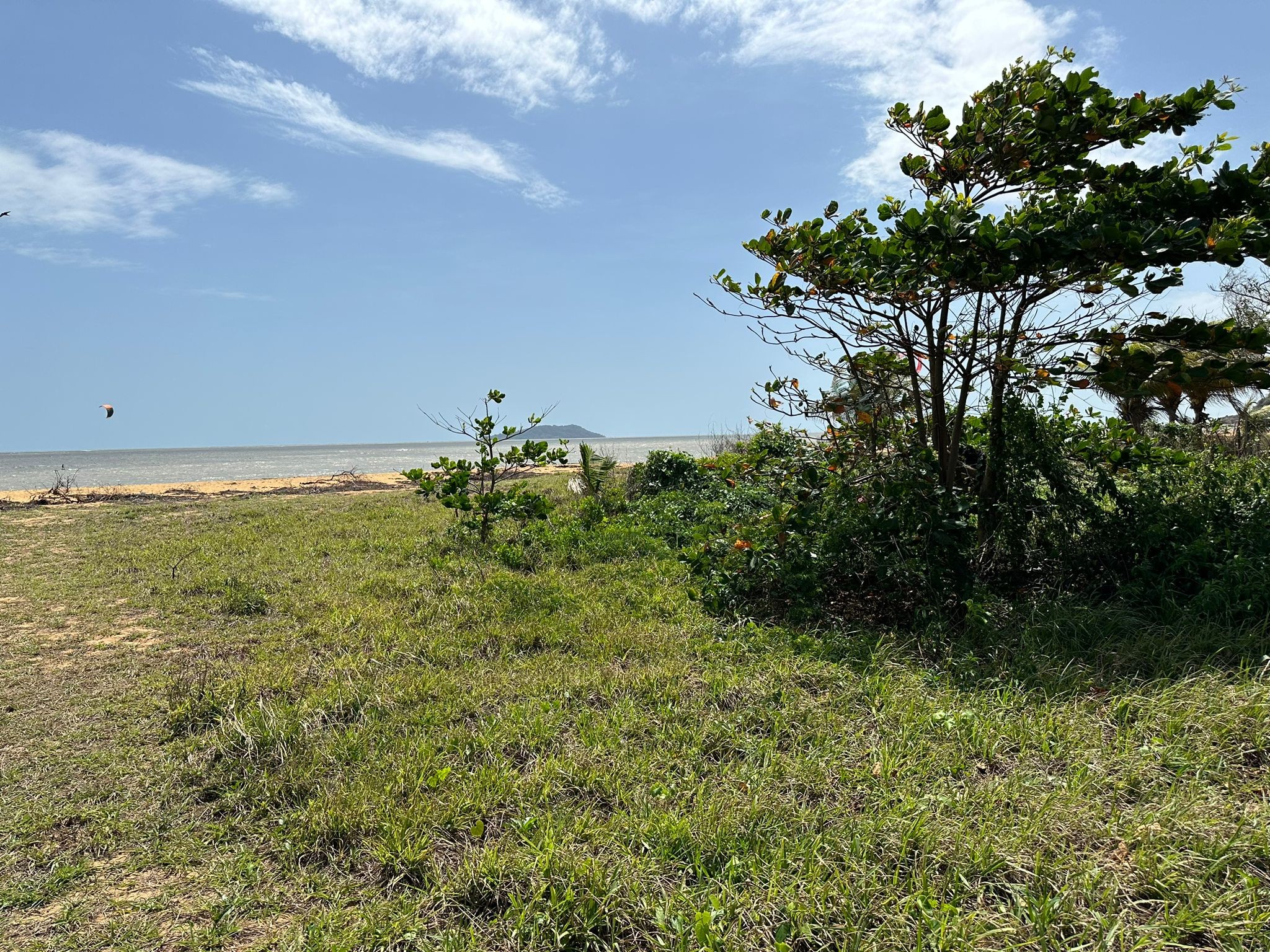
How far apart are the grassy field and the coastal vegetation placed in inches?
0.7

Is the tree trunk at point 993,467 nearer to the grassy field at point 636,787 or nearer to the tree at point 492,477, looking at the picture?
the grassy field at point 636,787

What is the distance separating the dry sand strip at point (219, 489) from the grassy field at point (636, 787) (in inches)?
A: 492

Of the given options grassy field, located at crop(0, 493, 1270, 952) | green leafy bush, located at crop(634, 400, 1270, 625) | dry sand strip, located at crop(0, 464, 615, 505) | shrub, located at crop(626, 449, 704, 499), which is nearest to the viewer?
grassy field, located at crop(0, 493, 1270, 952)

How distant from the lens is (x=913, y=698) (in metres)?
3.76

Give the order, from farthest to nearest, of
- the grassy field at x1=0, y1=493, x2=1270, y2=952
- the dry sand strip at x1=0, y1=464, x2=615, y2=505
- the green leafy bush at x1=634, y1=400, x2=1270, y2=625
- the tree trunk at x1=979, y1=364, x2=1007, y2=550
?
1. the dry sand strip at x1=0, y1=464, x2=615, y2=505
2. the tree trunk at x1=979, y1=364, x2=1007, y2=550
3. the green leafy bush at x1=634, y1=400, x2=1270, y2=625
4. the grassy field at x1=0, y1=493, x2=1270, y2=952

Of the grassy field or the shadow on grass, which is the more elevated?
the shadow on grass

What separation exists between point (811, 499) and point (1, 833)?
5.13m

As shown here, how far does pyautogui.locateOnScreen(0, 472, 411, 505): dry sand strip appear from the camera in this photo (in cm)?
1582

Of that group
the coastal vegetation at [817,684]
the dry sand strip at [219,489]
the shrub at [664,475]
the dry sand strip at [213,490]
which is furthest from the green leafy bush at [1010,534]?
the dry sand strip at [219,489]

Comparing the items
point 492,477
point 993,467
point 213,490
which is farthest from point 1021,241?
point 213,490

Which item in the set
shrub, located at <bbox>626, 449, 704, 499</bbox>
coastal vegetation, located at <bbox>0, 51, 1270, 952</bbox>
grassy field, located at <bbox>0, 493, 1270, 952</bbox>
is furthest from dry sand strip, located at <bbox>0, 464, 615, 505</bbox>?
grassy field, located at <bbox>0, 493, 1270, 952</bbox>

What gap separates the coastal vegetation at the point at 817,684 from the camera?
2461mm

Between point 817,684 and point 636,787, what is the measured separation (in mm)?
1468

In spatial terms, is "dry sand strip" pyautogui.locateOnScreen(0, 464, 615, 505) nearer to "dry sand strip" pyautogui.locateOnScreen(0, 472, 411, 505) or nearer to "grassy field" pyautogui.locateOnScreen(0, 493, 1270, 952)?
"dry sand strip" pyautogui.locateOnScreen(0, 472, 411, 505)
